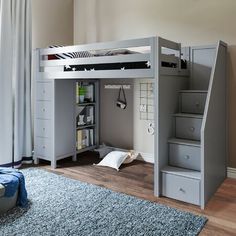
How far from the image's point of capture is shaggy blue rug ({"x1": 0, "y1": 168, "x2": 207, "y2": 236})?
188 centimetres

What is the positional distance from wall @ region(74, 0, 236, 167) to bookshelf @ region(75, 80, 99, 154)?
0.77 meters

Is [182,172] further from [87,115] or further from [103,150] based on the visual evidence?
[87,115]

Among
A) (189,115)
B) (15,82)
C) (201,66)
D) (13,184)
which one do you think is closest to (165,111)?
(189,115)

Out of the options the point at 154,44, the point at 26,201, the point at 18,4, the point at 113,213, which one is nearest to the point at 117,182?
the point at 113,213

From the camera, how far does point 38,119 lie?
11.2ft

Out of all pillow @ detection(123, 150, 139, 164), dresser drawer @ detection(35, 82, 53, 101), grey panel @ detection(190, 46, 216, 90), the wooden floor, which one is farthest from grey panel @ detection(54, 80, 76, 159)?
grey panel @ detection(190, 46, 216, 90)

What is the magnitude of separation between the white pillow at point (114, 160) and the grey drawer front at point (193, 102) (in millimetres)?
1069

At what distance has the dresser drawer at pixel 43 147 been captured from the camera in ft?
10.9

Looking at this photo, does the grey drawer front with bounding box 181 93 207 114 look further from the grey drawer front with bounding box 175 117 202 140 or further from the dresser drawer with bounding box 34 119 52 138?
the dresser drawer with bounding box 34 119 52 138

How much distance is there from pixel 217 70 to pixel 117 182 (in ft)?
4.97

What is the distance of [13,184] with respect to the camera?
2156mm

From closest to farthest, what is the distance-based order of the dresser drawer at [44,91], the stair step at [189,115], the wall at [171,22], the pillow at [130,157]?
the stair step at [189,115], the wall at [171,22], the dresser drawer at [44,91], the pillow at [130,157]

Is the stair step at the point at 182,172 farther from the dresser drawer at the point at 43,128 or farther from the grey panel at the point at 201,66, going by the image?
the dresser drawer at the point at 43,128

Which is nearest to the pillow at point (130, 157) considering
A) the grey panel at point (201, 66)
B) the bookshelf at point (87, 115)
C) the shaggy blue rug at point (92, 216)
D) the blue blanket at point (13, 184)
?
the bookshelf at point (87, 115)
